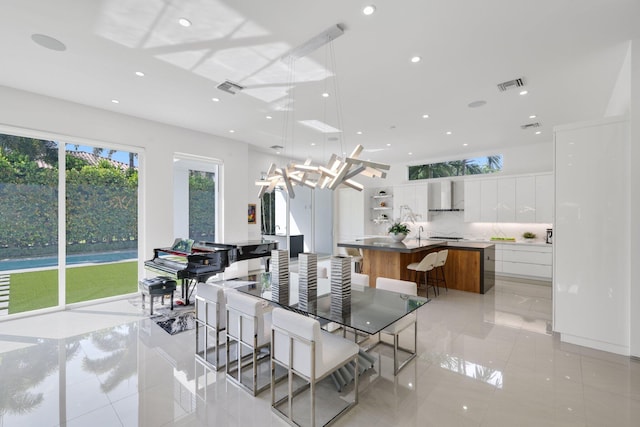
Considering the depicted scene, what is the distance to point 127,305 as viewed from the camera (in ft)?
15.7

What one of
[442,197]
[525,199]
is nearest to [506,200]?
[525,199]

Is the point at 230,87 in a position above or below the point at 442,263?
above

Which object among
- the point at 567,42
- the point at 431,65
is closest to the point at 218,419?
the point at 431,65

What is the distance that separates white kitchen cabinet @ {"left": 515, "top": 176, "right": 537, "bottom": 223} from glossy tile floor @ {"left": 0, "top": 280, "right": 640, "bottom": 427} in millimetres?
3733

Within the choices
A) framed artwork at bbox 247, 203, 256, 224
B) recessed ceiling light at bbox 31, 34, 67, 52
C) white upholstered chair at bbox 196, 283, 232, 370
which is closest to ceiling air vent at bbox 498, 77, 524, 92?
white upholstered chair at bbox 196, 283, 232, 370

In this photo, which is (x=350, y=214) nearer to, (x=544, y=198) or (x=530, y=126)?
(x=544, y=198)

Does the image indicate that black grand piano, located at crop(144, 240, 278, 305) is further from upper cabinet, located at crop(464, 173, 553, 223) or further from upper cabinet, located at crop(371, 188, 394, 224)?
upper cabinet, located at crop(464, 173, 553, 223)

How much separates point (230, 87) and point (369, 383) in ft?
13.0

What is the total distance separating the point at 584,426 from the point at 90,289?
6.59 meters

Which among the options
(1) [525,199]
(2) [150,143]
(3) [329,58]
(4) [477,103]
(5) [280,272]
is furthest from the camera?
(1) [525,199]

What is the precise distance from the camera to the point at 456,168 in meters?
8.29

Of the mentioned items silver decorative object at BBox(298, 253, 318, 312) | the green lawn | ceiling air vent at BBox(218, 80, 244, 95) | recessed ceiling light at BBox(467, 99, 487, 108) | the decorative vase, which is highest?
ceiling air vent at BBox(218, 80, 244, 95)

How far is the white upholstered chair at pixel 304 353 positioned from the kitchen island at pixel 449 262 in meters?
2.93

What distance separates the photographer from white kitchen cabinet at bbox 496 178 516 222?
273 inches
